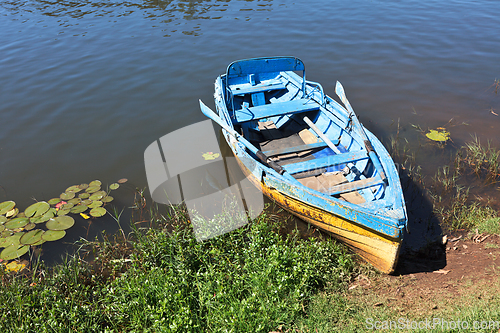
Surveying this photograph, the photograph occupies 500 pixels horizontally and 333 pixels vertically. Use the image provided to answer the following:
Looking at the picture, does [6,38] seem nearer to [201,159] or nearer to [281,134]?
[201,159]

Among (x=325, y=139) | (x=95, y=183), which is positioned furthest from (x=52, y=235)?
(x=325, y=139)

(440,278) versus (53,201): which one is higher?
(440,278)

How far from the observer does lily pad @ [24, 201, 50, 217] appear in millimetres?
5250

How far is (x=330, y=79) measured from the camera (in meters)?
9.37

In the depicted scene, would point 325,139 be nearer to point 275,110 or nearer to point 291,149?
point 291,149

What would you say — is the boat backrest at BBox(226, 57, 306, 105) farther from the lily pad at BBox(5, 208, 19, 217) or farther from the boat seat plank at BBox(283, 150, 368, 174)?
the lily pad at BBox(5, 208, 19, 217)

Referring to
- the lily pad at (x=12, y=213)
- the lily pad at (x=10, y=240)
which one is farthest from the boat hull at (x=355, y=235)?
the lily pad at (x=12, y=213)

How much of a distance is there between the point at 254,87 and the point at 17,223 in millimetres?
5397

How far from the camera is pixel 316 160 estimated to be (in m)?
4.96

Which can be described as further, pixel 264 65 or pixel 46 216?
pixel 264 65

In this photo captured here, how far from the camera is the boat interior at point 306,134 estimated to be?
4.90 m

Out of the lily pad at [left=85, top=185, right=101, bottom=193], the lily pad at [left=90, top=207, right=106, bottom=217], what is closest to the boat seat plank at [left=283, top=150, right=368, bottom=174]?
the lily pad at [left=90, top=207, right=106, bottom=217]

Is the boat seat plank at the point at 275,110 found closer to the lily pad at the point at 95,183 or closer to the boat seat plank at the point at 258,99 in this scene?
the boat seat plank at the point at 258,99

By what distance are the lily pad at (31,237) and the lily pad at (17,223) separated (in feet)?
0.92
